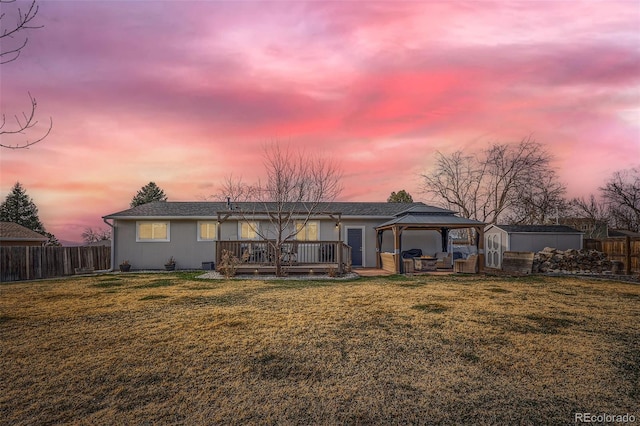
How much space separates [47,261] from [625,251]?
24.6 m

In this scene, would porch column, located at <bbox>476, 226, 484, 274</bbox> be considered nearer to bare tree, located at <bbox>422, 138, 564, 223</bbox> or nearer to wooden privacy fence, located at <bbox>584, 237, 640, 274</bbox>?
wooden privacy fence, located at <bbox>584, 237, 640, 274</bbox>

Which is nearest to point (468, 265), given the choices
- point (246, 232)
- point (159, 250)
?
point (246, 232)

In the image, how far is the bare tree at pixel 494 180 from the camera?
27.4 m

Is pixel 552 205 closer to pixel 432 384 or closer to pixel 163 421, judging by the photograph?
pixel 432 384

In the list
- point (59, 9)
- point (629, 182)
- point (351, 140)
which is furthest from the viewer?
point (629, 182)

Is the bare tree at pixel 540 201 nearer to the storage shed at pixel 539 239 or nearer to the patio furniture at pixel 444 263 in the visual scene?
the storage shed at pixel 539 239

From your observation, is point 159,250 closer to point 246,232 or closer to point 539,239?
point 246,232

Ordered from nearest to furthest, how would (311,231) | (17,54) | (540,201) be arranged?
(17,54)
(311,231)
(540,201)

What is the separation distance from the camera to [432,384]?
3516 millimetres

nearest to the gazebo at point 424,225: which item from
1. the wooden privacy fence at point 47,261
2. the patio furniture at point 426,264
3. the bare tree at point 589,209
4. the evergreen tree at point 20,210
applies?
the patio furniture at point 426,264

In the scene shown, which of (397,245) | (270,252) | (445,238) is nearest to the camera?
(270,252)

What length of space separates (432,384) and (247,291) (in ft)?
22.2

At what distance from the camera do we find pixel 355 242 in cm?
1738


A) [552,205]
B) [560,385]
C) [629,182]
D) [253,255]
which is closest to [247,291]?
[253,255]
